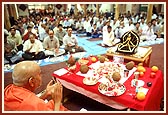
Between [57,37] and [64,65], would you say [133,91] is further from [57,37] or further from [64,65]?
[57,37]

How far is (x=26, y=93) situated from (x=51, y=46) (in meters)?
3.22

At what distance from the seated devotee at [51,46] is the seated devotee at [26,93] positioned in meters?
2.87

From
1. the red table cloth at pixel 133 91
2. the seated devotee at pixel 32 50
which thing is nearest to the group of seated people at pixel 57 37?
the seated devotee at pixel 32 50

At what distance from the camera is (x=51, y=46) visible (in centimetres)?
462

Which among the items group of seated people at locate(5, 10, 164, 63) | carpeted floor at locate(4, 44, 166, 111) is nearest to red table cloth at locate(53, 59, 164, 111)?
carpeted floor at locate(4, 44, 166, 111)

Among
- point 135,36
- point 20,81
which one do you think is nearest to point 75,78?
point 20,81

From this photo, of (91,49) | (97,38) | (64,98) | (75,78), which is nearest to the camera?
(75,78)

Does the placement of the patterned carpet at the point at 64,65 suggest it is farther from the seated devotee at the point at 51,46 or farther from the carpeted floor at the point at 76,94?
the seated devotee at the point at 51,46

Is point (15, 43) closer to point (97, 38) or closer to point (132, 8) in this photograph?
point (97, 38)

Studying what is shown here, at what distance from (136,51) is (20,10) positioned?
9.34 m

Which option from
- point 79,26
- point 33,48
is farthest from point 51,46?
point 79,26

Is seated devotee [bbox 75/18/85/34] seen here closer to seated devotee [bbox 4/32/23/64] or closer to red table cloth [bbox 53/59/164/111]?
seated devotee [bbox 4/32/23/64]

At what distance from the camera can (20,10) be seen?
10820 millimetres

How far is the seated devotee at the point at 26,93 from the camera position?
1.38m
